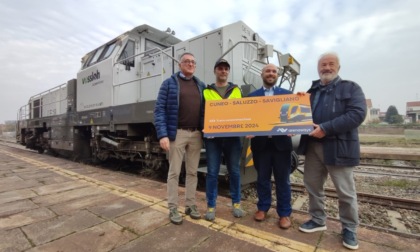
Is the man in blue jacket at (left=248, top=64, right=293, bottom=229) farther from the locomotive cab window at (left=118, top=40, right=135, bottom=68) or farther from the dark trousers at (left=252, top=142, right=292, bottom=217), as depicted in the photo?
the locomotive cab window at (left=118, top=40, right=135, bottom=68)

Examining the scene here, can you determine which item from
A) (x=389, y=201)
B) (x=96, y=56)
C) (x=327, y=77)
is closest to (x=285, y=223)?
(x=327, y=77)

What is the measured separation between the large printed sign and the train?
1.04 meters

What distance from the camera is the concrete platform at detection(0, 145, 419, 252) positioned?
2303 mm

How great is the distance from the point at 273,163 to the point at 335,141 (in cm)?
74

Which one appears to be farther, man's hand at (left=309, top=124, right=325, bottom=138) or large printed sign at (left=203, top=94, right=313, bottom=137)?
large printed sign at (left=203, top=94, right=313, bottom=137)

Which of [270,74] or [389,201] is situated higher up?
[270,74]

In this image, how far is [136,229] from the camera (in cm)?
266

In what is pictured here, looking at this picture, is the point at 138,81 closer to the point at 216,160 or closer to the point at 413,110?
the point at 216,160

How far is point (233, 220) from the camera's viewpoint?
9.48 ft

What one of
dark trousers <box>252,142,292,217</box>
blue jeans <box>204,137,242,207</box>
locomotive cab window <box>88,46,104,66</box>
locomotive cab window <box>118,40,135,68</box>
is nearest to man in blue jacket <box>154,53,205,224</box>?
blue jeans <box>204,137,242,207</box>

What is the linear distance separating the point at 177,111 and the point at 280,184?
1465mm

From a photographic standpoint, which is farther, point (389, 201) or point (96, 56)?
point (96, 56)

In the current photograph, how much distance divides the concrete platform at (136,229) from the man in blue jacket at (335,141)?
0.76 feet

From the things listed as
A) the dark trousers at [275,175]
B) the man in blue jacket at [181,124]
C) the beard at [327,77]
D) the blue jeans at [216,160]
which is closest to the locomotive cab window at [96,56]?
the man in blue jacket at [181,124]
